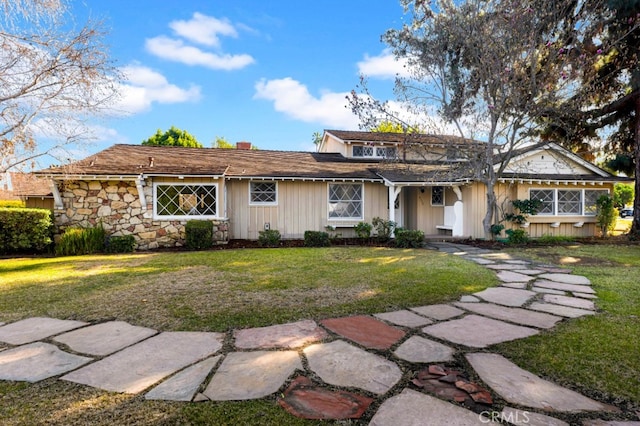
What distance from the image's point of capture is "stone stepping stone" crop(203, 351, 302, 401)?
2.03 meters

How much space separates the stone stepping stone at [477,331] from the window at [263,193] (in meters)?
9.15

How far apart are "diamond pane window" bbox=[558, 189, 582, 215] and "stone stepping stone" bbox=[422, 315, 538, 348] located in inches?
461

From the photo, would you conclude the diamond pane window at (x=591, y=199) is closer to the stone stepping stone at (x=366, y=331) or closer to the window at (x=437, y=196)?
the window at (x=437, y=196)

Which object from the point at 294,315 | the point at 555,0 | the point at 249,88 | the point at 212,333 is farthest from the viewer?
the point at 249,88

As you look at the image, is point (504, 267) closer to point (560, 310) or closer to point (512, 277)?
point (512, 277)

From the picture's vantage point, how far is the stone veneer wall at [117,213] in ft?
32.5

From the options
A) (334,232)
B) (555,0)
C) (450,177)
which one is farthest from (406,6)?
(334,232)

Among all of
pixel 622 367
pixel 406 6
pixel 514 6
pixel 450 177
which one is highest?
pixel 406 6

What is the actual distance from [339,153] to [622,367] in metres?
14.4

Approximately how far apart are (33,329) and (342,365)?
305cm

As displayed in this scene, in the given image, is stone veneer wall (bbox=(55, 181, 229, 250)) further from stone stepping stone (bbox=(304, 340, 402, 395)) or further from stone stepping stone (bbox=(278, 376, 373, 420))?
stone stepping stone (bbox=(278, 376, 373, 420))

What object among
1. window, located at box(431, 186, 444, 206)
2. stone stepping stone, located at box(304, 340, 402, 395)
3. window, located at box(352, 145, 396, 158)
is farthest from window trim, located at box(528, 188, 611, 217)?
stone stepping stone, located at box(304, 340, 402, 395)

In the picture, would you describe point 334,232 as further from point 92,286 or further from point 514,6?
point 514,6

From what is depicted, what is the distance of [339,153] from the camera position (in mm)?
16125
